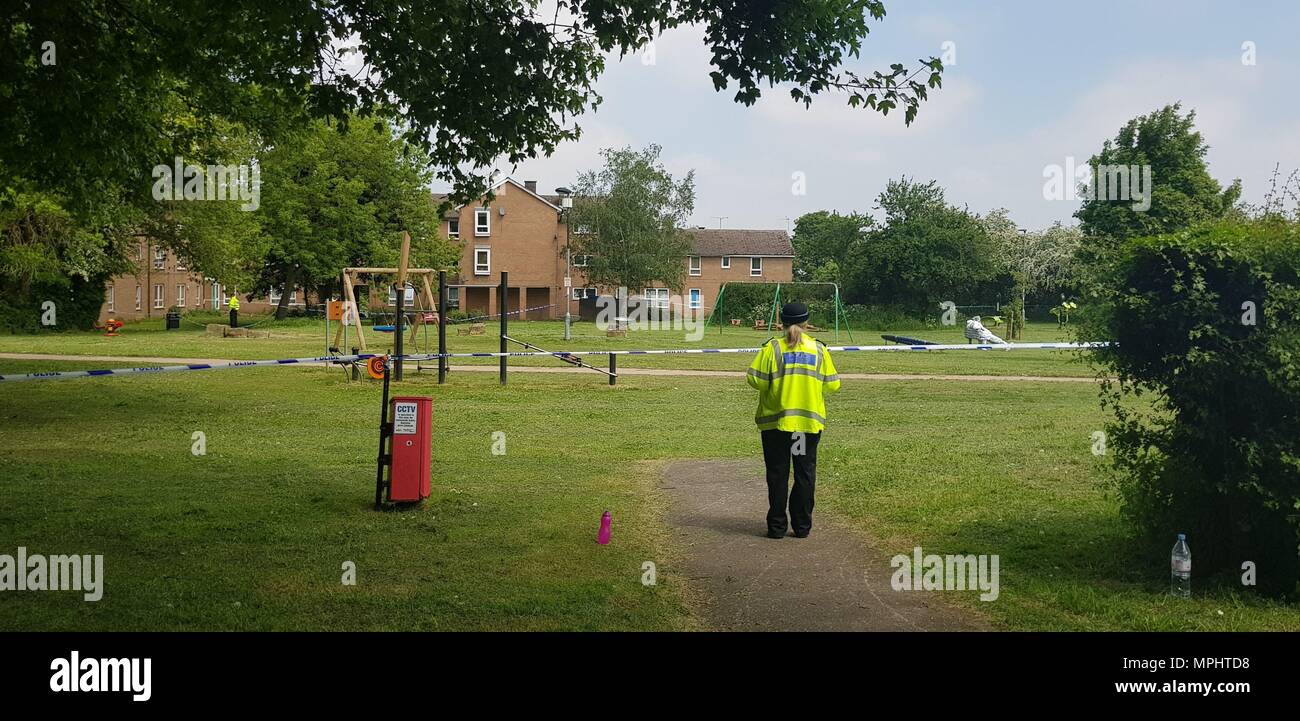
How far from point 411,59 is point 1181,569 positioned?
7.86m

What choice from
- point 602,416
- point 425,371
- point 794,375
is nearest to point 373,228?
point 425,371

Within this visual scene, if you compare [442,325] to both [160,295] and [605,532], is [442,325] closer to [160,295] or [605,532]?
[605,532]

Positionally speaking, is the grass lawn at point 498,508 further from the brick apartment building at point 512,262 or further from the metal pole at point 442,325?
the brick apartment building at point 512,262

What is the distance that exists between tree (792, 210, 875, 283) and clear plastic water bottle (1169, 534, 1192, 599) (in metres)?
69.0

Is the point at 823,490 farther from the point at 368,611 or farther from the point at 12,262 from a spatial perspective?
the point at 12,262

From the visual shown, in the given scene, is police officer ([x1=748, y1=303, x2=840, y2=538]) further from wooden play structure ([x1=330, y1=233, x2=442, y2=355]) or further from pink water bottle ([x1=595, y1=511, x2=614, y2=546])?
wooden play structure ([x1=330, y1=233, x2=442, y2=355])

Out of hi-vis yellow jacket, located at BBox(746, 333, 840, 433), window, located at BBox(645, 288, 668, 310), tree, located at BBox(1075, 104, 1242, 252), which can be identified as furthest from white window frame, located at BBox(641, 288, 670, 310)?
hi-vis yellow jacket, located at BBox(746, 333, 840, 433)

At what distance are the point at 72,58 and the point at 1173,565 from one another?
10.9 metres

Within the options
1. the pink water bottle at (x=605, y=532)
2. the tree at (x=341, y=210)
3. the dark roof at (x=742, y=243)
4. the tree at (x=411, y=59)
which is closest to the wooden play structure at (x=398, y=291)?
the tree at (x=411, y=59)

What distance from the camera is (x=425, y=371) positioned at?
25078mm

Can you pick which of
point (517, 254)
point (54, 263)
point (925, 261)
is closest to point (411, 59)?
point (54, 263)

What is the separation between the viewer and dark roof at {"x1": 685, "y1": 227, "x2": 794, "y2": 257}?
87.2 metres

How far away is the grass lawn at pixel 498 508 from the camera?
6750mm

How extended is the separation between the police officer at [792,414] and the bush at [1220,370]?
2128 mm
